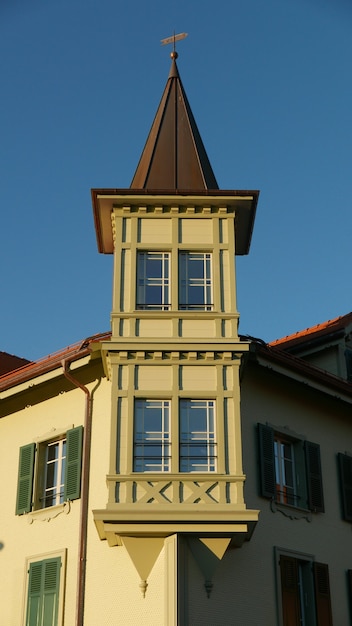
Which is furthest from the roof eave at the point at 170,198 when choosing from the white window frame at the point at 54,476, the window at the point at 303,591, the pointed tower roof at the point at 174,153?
the window at the point at 303,591

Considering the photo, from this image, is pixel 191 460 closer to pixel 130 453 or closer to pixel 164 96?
pixel 130 453

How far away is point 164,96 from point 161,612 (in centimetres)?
1331

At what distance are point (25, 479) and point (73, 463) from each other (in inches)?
64.6

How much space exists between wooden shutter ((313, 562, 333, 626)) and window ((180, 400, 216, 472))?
426cm

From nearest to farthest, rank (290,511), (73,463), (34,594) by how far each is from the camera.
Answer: (34,594)
(73,463)
(290,511)

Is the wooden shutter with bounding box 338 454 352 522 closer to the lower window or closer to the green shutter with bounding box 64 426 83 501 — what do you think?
the green shutter with bounding box 64 426 83 501

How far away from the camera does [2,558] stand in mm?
21516

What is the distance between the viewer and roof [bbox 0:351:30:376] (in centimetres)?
2784

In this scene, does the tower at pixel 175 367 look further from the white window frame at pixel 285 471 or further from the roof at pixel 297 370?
the white window frame at pixel 285 471

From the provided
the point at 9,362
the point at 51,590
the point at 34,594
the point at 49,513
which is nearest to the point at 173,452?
the point at 49,513

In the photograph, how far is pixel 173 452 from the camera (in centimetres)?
1894

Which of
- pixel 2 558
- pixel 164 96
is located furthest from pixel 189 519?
pixel 164 96

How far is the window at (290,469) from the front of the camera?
21.1 meters

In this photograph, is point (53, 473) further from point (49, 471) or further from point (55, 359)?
point (55, 359)
